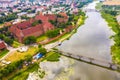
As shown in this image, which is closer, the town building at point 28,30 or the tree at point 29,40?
the tree at point 29,40

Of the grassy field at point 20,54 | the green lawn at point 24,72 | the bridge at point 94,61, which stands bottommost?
the green lawn at point 24,72

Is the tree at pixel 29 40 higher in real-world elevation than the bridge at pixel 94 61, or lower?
higher

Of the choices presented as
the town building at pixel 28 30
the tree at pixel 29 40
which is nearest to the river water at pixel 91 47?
the tree at pixel 29 40

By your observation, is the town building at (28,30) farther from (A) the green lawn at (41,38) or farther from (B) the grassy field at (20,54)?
(B) the grassy field at (20,54)

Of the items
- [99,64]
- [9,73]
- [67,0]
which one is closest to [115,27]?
[99,64]

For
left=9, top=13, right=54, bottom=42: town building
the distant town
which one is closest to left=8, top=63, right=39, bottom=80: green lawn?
the distant town

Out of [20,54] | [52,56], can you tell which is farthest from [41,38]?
[52,56]

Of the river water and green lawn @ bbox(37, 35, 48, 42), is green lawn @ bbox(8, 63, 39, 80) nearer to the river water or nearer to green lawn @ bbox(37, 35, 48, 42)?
the river water

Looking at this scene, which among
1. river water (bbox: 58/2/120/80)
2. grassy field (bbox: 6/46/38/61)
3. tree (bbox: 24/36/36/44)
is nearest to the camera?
river water (bbox: 58/2/120/80)

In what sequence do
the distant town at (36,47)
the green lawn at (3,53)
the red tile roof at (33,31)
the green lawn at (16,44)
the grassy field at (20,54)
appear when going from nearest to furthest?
the distant town at (36,47), the grassy field at (20,54), the green lawn at (3,53), the green lawn at (16,44), the red tile roof at (33,31)
